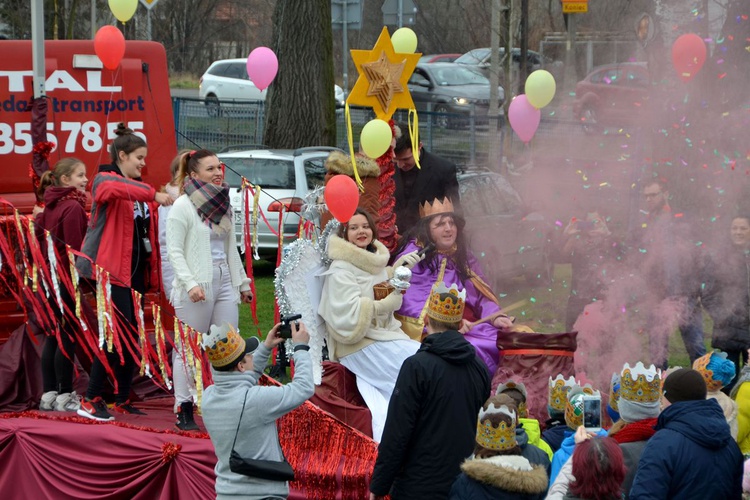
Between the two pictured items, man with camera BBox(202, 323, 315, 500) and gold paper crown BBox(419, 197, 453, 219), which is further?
gold paper crown BBox(419, 197, 453, 219)

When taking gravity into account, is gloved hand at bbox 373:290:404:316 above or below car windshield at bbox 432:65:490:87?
below

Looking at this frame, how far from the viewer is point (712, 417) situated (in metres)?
4.40

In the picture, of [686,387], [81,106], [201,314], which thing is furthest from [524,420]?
[81,106]

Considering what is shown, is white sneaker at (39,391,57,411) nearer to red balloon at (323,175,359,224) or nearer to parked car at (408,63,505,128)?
red balloon at (323,175,359,224)

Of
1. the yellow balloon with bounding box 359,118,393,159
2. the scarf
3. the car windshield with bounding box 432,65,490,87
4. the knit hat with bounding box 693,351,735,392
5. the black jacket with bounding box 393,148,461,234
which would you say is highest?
the car windshield with bounding box 432,65,490,87

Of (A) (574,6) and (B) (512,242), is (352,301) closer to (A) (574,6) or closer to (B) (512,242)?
(B) (512,242)

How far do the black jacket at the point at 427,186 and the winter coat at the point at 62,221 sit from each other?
2.32 m

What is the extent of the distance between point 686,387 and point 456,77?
19.1m

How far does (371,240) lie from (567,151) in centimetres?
269

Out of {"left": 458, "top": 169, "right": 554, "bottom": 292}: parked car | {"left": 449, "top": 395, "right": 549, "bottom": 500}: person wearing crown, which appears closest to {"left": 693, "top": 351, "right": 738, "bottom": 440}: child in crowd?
{"left": 449, "top": 395, "right": 549, "bottom": 500}: person wearing crown

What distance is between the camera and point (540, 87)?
823 cm

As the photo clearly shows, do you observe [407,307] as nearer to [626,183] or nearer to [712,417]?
[626,183]

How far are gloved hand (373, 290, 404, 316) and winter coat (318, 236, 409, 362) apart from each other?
3 centimetres

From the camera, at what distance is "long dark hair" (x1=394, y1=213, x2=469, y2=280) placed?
6.99 meters
